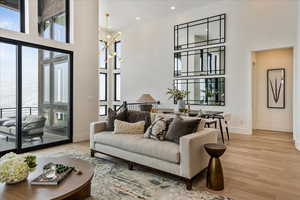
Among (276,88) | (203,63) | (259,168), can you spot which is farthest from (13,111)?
(276,88)

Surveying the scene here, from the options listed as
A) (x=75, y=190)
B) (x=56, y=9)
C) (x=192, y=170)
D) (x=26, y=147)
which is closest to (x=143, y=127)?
(x=192, y=170)

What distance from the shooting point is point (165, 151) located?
2.66 meters

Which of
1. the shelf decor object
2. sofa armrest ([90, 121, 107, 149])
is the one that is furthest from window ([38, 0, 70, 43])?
the shelf decor object

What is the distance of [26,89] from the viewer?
4.21m

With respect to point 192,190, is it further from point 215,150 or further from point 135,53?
point 135,53

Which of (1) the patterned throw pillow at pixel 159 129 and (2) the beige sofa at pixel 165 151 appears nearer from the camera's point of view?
(2) the beige sofa at pixel 165 151

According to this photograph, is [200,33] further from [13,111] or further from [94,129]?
[13,111]

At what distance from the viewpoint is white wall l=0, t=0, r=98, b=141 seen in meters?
4.99

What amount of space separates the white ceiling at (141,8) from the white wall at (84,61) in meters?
1.31

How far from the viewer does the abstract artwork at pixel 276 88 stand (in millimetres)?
6191

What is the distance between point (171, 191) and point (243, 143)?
3111 mm

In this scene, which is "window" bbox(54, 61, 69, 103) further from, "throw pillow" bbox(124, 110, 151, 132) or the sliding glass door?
"throw pillow" bbox(124, 110, 151, 132)

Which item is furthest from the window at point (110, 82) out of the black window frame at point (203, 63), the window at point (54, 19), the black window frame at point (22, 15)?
the black window frame at point (22, 15)

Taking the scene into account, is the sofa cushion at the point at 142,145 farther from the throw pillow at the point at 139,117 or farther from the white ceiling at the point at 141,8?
the white ceiling at the point at 141,8
